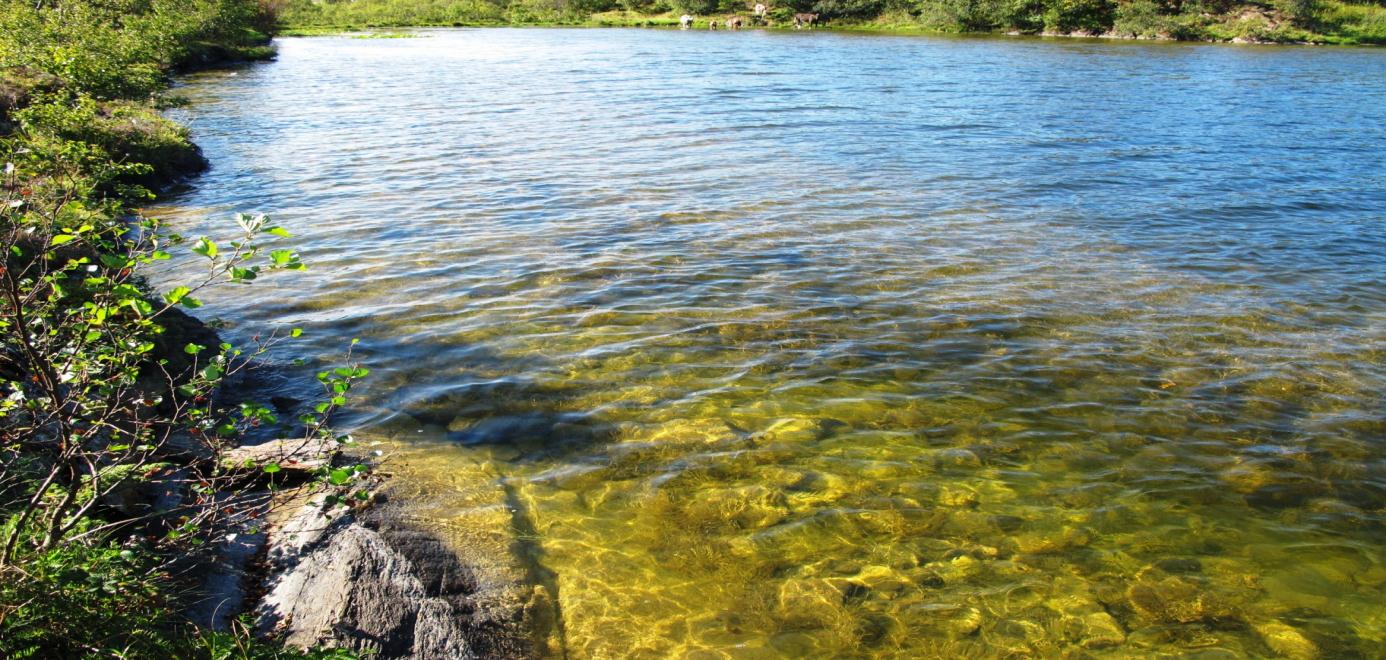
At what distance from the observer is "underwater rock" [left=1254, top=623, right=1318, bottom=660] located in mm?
4801

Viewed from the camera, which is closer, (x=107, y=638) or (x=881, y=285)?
(x=107, y=638)

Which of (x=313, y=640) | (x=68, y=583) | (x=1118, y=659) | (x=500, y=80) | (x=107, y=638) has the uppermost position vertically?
(x=500, y=80)

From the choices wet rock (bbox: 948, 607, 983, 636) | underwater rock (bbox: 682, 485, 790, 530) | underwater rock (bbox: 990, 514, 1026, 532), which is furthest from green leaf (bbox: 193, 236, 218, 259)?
underwater rock (bbox: 990, 514, 1026, 532)

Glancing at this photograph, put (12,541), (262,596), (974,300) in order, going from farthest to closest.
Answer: (974,300) < (262,596) < (12,541)

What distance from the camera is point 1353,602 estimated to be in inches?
204

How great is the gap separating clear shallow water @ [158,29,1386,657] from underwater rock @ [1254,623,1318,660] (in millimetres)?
21

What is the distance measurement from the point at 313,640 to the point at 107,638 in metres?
0.94

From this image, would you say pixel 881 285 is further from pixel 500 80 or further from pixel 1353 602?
pixel 500 80

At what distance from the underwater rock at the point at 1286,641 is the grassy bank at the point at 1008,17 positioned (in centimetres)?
6574

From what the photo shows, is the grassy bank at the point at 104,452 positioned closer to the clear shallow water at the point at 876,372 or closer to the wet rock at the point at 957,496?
the clear shallow water at the point at 876,372

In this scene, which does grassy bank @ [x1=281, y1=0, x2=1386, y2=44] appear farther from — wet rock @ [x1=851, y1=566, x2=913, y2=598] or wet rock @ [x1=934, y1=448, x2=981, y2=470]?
wet rock @ [x1=851, y1=566, x2=913, y2=598]

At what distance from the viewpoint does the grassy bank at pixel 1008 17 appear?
57.9m

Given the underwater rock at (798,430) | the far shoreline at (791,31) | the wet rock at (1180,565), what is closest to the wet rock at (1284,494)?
the wet rock at (1180,565)

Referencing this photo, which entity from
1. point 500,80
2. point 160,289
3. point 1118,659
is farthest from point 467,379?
point 500,80
